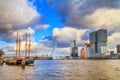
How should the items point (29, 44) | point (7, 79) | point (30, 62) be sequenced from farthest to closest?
point (29, 44) → point (30, 62) → point (7, 79)

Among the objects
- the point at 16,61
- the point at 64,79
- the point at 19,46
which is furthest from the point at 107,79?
Answer: the point at 19,46

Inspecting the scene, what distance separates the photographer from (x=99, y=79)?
64.5 metres

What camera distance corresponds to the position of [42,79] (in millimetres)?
65750

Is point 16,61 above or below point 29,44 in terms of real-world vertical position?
below

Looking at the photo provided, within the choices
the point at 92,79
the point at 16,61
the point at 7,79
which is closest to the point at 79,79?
the point at 92,79

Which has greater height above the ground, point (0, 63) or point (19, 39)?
point (19, 39)

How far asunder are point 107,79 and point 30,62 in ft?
274

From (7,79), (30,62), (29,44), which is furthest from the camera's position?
(29,44)

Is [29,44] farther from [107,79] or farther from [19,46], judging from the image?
[107,79]

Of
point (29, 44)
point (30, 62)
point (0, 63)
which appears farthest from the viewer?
point (29, 44)

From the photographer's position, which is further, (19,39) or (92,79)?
(19,39)

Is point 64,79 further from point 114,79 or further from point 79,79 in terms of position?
point 114,79

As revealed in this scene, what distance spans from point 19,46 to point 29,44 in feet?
30.2

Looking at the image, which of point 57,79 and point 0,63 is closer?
point 57,79
